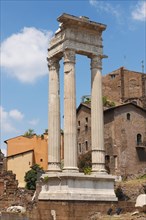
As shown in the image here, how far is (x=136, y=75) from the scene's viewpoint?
6900cm

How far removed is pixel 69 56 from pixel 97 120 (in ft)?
10.2

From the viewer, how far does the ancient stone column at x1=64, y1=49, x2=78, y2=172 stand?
58.9 feet

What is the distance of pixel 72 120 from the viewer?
60.1ft

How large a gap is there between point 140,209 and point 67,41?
7792 mm

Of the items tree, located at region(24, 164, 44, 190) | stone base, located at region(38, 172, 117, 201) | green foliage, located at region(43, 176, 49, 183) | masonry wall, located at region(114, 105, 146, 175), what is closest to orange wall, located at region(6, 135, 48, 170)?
tree, located at region(24, 164, 44, 190)

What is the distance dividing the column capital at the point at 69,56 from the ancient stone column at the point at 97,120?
1.30 m

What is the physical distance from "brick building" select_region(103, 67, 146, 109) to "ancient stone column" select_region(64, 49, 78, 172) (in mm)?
49365

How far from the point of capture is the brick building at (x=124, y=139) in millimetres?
48062

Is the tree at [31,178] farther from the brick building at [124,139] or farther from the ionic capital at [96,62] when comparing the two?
the ionic capital at [96,62]

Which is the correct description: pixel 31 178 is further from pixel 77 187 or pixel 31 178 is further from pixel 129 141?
pixel 77 187

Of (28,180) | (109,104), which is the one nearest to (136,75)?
(109,104)

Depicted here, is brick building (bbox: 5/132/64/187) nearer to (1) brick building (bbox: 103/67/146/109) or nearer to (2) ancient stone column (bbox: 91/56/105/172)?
(1) brick building (bbox: 103/67/146/109)

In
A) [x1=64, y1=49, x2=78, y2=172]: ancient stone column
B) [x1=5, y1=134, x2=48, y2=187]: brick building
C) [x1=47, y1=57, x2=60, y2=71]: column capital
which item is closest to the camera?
[x1=64, y1=49, x2=78, y2=172]: ancient stone column

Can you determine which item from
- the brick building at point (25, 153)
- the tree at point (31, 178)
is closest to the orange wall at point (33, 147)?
the brick building at point (25, 153)
